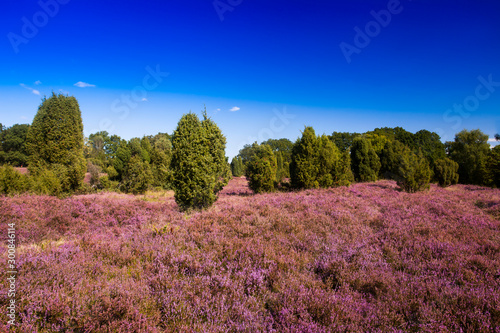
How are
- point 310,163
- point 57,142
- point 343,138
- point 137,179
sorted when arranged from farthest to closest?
point 343,138 < point 137,179 < point 310,163 < point 57,142

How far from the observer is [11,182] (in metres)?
10.5

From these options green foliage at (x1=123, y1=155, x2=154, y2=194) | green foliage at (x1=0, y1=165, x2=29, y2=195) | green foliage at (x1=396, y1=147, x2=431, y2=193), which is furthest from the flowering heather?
green foliage at (x1=123, y1=155, x2=154, y2=194)

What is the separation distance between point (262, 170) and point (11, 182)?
13.6m

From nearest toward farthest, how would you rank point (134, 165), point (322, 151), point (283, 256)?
point (283, 256) < point (322, 151) < point (134, 165)

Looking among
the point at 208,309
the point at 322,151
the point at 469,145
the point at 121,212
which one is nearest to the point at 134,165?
the point at 121,212

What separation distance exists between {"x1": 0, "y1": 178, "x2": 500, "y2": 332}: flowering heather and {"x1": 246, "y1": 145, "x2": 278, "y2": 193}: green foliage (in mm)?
9977

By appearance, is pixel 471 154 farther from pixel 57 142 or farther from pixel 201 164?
pixel 57 142

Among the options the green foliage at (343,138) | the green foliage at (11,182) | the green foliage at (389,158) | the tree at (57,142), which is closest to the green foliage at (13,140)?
the tree at (57,142)

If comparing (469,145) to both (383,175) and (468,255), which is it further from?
(468,255)

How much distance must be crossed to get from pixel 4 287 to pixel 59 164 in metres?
15.7

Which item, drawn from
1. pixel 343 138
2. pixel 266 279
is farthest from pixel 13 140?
pixel 343 138

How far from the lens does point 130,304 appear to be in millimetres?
2525

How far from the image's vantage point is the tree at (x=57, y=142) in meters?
14.4

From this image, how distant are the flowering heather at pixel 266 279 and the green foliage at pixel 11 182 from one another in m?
5.96
